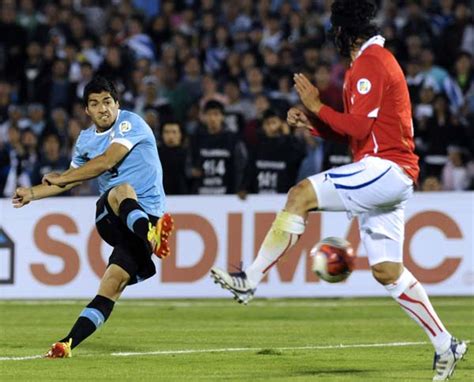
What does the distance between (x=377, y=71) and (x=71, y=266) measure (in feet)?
28.4

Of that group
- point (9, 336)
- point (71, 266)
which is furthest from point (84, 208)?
point (9, 336)

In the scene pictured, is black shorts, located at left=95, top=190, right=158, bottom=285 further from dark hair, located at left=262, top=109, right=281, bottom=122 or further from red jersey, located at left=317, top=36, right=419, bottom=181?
dark hair, located at left=262, top=109, right=281, bottom=122

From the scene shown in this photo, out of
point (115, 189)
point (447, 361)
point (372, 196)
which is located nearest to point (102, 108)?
point (115, 189)

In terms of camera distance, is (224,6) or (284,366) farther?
(224,6)

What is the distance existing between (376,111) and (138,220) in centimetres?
223

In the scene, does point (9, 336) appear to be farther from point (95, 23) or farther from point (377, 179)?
point (95, 23)

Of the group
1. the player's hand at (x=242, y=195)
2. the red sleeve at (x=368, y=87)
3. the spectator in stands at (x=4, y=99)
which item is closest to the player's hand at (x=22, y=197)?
the red sleeve at (x=368, y=87)

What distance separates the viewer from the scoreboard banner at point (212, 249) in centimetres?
1689

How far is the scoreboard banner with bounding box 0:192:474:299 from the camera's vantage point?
1689cm

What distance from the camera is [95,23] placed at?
2456 cm

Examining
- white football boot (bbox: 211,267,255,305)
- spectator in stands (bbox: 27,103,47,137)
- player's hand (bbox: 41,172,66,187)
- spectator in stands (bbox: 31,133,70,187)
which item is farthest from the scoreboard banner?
white football boot (bbox: 211,267,255,305)

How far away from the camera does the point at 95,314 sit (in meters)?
10.4

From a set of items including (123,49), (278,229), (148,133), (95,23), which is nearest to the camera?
(278,229)

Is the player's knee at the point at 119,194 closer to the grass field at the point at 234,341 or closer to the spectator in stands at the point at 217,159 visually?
the grass field at the point at 234,341
